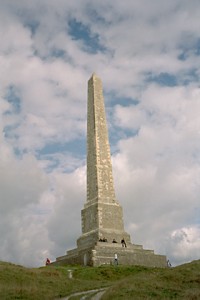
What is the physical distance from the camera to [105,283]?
81.3 feet

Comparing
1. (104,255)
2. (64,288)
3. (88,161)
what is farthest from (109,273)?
(88,161)

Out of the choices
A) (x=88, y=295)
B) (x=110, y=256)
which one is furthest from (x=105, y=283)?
(x=110, y=256)

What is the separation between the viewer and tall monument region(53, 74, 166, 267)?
33375mm

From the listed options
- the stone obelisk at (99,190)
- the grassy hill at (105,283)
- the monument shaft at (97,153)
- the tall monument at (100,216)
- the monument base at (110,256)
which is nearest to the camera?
the grassy hill at (105,283)

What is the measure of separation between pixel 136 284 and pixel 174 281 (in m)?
3.30

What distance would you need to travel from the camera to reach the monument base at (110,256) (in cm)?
3228

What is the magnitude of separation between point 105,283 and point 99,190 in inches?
514

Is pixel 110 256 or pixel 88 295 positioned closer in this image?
pixel 88 295

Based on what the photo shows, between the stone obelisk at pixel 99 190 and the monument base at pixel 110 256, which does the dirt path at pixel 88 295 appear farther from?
the stone obelisk at pixel 99 190

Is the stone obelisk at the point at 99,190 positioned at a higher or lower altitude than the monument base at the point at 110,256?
higher

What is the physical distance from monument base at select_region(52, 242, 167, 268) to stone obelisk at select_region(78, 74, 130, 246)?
1362 mm

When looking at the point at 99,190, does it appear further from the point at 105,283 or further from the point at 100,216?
the point at 105,283

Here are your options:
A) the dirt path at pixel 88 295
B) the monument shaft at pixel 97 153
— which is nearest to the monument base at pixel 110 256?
the monument shaft at pixel 97 153

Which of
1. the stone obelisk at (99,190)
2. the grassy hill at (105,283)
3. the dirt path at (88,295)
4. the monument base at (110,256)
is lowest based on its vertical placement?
the dirt path at (88,295)
